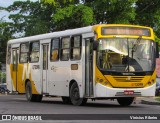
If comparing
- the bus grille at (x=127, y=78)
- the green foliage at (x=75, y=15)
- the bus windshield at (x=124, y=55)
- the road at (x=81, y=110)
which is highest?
the green foliage at (x=75, y=15)

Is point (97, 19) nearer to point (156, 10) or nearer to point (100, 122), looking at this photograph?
point (156, 10)

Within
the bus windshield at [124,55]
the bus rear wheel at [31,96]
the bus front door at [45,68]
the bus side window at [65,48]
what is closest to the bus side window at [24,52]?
the bus rear wheel at [31,96]

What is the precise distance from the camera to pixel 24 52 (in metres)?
28.0

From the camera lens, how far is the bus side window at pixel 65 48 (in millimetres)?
23328

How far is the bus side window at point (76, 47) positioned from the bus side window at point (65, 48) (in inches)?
15.1

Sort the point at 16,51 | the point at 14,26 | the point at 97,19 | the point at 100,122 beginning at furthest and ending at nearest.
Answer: the point at 14,26, the point at 97,19, the point at 16,51, the point at 100,122

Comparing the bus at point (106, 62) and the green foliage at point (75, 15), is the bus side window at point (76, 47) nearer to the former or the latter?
the bus at point (106, 62)

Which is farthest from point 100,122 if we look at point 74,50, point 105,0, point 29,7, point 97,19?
point 29,7

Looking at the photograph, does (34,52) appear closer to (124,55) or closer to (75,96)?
(75,96)

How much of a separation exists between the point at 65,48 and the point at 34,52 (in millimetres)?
3764

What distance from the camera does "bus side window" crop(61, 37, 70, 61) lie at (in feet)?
76.5

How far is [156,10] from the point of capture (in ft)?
131

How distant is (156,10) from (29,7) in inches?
548

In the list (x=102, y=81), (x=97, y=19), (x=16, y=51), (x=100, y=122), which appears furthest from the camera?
(x=97, y=19)
